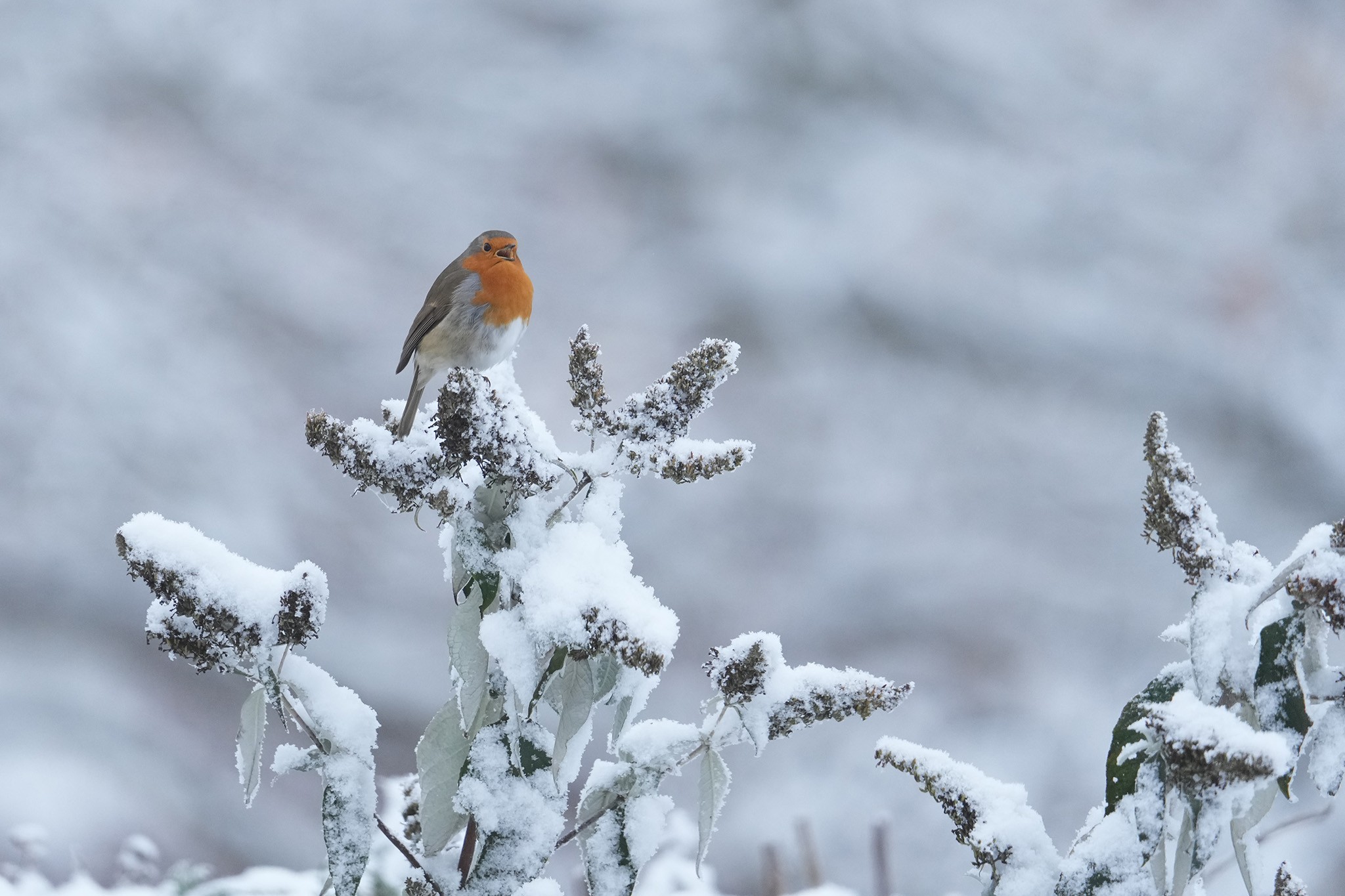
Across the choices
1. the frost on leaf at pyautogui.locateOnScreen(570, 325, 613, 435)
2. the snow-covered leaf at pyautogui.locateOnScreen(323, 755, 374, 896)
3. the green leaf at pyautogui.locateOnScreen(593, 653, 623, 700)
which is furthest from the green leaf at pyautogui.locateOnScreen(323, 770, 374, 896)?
the frost on leaf at pyautogui.locateOnScreen(570, 325, 613, 435)

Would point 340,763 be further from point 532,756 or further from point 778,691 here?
point 778,691

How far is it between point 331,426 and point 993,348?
4.04 metres

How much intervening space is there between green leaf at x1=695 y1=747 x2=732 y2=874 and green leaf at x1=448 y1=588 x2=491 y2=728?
0.63 ft

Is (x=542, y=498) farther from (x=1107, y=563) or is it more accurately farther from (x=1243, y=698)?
(x=1107, y=563)

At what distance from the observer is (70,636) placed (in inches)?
142

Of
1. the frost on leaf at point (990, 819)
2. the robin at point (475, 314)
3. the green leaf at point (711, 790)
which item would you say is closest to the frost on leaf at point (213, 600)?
the green leaf at point (711, 790)

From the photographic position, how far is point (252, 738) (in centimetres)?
79

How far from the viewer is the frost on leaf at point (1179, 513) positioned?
740 millimetres

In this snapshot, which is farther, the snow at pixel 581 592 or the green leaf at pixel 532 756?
the green leaf at pixel 532 756

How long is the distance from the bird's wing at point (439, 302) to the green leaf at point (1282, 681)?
1.23 m

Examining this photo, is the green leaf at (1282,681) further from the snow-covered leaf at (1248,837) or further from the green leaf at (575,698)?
the green leaf at (575,698)

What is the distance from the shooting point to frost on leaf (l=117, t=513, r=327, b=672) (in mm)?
723

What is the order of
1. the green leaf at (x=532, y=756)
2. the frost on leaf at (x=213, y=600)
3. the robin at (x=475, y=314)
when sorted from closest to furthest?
the frost on leaf at (x=213, y=600)
the green leaf at (x=532, y=756)
the robin at (x=475, y=314)

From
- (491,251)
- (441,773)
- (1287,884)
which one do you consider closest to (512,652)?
(441,773)
